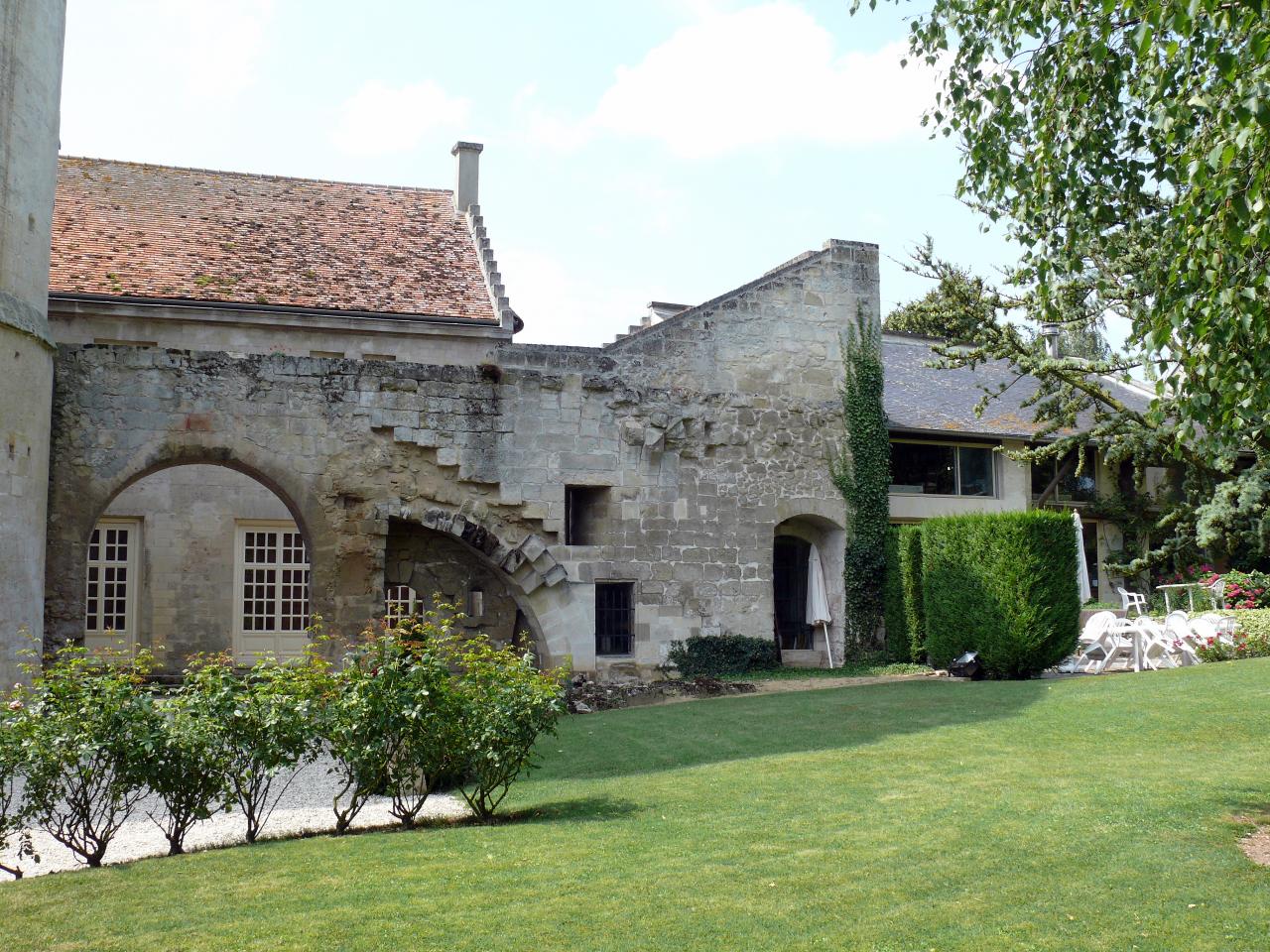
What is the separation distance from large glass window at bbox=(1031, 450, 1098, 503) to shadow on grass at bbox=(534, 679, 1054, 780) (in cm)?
1185

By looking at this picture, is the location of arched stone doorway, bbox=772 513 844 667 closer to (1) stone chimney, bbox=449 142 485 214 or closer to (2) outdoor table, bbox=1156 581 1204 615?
(2) outdoor table, bbox=1156 581 1204 615

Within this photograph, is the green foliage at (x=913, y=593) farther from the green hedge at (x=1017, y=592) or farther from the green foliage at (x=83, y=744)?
the green foliage at (x=83, y=744)

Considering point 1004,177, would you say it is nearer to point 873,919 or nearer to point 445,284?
point 873,919

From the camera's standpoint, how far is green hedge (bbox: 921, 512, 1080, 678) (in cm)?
1570

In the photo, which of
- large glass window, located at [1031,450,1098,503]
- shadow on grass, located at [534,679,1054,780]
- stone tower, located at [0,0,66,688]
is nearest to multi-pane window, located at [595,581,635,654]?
shadow on grass, located at [534,679,1054,780]

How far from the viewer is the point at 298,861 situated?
7.38 m

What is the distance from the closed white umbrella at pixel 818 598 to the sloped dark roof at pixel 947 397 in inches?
157

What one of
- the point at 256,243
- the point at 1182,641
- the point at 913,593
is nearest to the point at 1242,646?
the point at 1182,641

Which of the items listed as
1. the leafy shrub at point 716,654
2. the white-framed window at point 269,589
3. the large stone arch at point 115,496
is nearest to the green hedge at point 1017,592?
the leafy shrub at point 716,654

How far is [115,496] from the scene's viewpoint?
1502cm

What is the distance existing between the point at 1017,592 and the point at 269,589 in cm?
1362

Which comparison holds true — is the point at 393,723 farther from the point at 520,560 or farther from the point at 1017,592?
the point at 1017,592

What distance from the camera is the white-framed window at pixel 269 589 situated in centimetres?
2194

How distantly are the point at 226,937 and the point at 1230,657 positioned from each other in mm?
15236
